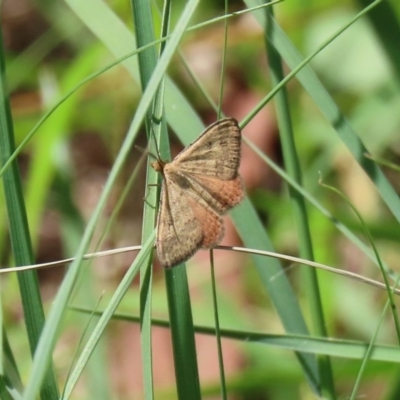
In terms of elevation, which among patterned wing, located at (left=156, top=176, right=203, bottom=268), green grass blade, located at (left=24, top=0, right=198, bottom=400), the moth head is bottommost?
green grass blade, located at (left=24, top=0, right=198, bottom=400)

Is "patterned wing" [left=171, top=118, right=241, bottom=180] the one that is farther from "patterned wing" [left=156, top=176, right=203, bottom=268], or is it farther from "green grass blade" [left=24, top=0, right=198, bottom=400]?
"green grass blade" [left=24, top=0, right=198, bottom=400]

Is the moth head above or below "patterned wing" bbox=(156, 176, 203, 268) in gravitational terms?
above

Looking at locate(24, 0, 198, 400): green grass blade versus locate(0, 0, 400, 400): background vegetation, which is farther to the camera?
locate(0, 0, 400, 400): background vegetation

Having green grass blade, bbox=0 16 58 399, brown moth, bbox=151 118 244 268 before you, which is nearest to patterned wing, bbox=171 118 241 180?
brown moth, bbox=151 118 244 268

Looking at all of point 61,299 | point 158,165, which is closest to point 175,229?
point 158,165

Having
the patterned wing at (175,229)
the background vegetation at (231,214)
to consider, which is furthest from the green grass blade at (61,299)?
the patterned wing at (175,229)

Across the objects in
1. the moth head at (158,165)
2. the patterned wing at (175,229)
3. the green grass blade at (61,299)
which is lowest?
the green grass blade at (61,299)

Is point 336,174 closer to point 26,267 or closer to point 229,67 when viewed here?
point 229,67

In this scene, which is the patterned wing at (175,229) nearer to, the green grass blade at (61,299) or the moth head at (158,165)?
the moth head at (158,165)

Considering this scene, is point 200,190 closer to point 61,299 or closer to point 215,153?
point 215,153

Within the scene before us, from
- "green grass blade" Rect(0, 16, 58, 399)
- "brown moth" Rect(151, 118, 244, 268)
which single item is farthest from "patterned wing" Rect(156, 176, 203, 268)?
"green grass blade" Rect(0, 16, 58, 399)
